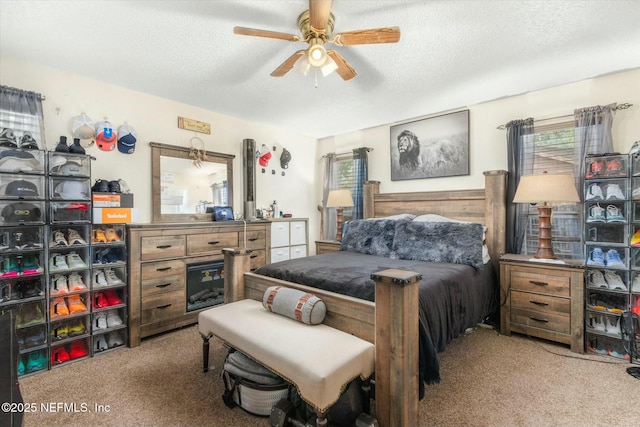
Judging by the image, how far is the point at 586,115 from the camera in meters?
2.77

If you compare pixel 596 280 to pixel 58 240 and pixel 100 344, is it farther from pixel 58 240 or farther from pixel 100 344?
pixel 58 240

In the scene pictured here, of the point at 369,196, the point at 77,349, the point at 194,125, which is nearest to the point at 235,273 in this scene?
the point at 77,349

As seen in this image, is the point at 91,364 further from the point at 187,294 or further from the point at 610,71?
the point at 610,71

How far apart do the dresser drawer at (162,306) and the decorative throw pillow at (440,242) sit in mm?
2282

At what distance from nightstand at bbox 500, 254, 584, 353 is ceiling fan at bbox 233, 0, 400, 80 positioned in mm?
2377

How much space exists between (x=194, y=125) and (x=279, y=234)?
177 centimetres

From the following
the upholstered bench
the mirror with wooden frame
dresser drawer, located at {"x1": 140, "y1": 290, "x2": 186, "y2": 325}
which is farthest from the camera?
the mirror with wooden frame

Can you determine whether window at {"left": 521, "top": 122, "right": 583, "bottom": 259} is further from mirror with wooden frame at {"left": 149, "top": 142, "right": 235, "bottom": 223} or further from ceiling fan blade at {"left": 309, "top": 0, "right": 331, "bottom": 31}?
mirror with wooden frame at {"left": 149, "top": 142, "right": 235, "bottom": 223}

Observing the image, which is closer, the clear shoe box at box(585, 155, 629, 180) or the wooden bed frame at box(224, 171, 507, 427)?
the wooden bed frame at box(224, 171, 507, 427)

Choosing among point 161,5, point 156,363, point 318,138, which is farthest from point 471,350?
point 318,138

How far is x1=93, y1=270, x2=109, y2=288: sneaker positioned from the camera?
262cm

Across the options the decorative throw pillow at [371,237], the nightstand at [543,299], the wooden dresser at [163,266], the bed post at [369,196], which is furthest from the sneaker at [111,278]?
the nightstand at [543,299]

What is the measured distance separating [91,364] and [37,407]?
21.8 inches

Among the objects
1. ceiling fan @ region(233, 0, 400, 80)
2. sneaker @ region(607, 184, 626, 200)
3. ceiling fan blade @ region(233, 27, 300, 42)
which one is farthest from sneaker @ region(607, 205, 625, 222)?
ceiling fan blade @ region(233, 27, 300, 42)
